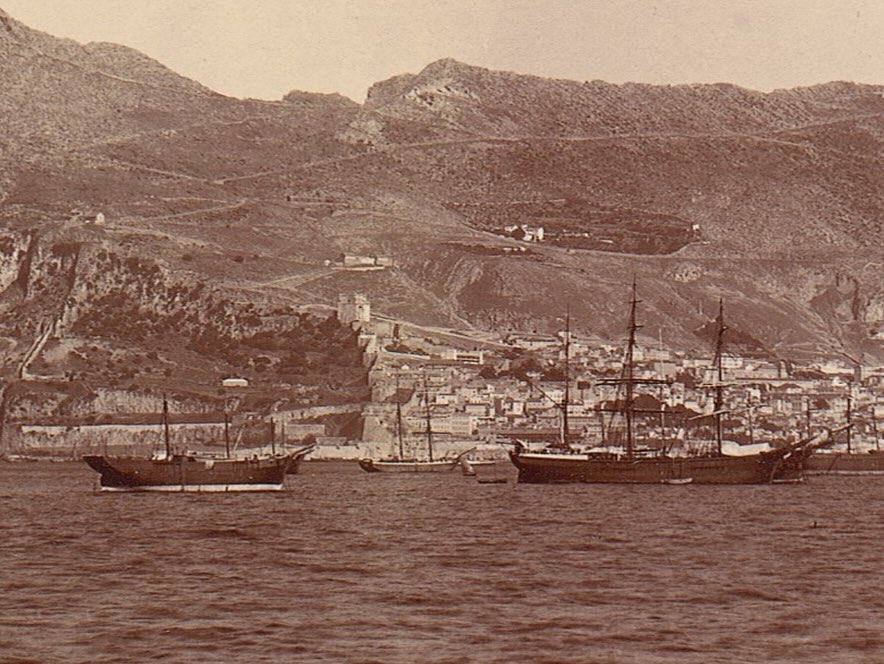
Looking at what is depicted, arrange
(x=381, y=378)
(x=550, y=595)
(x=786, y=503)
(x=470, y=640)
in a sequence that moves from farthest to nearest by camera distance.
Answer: (x=381, y=378) → (x=786, y=503) → (x=550, y=595) → (x=470, y=640)

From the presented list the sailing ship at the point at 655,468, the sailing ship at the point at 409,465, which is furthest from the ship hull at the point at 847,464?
the sailing ship at the point at 655,468

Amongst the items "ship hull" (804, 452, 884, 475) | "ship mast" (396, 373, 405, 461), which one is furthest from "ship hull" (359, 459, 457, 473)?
"ship hull" (804, 452, 884, 475)

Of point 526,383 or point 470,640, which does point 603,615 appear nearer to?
point 470,640

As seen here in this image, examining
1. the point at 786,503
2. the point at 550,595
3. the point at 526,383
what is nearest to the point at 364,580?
the point at 550,595

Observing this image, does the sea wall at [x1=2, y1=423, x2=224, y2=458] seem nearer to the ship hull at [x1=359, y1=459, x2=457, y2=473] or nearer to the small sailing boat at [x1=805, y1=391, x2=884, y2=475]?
the ship hull at [x1=359, y1=459, x2=457, y2=473]

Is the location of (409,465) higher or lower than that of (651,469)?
lower

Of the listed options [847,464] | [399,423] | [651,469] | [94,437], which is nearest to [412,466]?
[399,423]

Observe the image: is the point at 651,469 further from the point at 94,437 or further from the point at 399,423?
the point at 94,437
